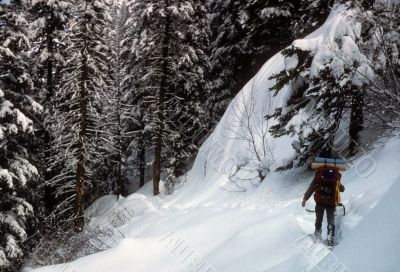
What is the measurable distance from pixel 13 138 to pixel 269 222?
1124cm

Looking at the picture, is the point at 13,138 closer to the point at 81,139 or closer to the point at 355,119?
the point at 81,139

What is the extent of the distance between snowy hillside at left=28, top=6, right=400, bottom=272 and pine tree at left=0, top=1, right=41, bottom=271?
3.99 metres

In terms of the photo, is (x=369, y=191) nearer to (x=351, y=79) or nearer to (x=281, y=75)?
(x=351, y=79)

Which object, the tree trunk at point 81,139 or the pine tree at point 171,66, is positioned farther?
the pine tree at point 171,66

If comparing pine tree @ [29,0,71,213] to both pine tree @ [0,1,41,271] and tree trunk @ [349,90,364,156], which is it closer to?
pine tree @ [0,1,41,271]

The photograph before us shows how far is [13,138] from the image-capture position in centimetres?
1527

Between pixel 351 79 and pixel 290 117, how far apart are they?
82.5 inches

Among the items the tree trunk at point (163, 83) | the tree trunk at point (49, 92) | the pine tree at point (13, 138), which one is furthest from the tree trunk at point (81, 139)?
the tree trunk at point (163, 83)

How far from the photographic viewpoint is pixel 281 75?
10.4 meters

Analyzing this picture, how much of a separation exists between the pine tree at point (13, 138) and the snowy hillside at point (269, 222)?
3.99 meters

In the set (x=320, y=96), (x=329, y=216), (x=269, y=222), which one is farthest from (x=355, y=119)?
(x=329, y=216)

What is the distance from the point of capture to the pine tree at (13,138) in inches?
546

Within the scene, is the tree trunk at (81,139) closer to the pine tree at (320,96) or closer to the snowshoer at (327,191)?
the pine tree at (320,96)

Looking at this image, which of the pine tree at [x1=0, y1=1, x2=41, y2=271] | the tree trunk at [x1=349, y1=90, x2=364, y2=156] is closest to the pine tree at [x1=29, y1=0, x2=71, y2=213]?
the pine tree at [x1=0, y1=1, x2=41, y2=271]
